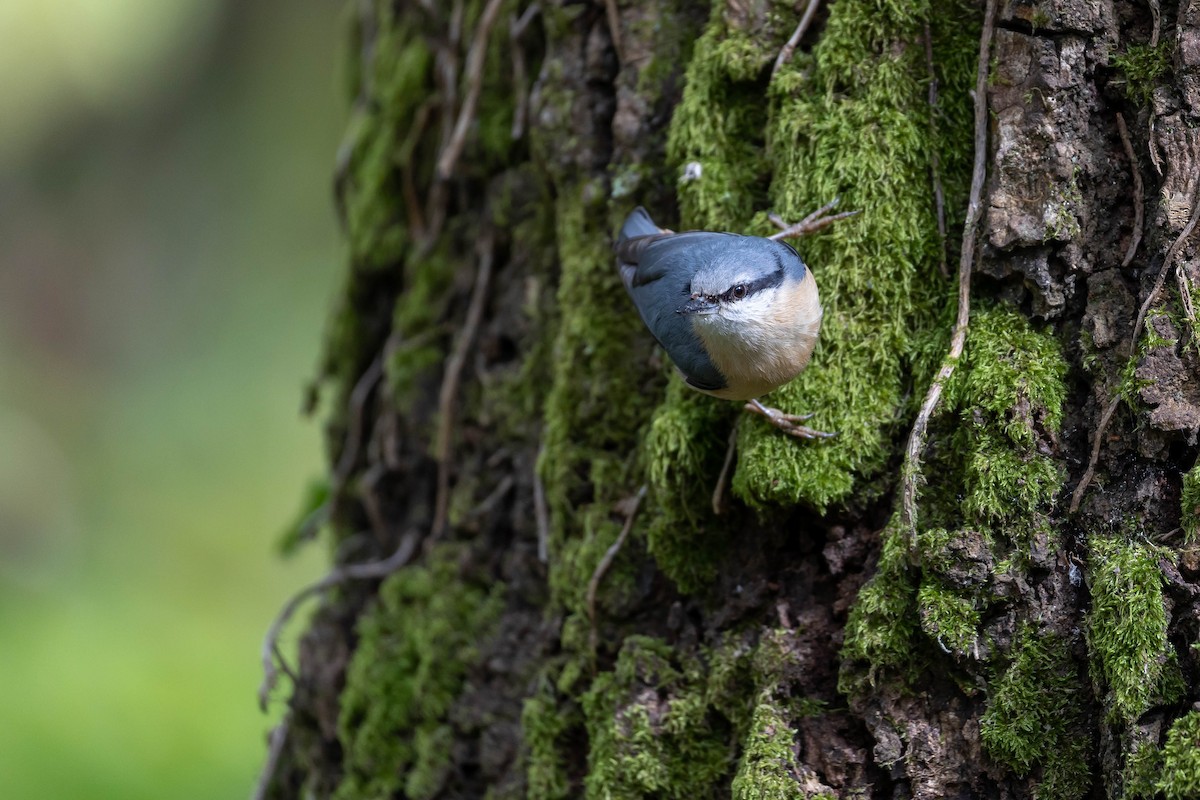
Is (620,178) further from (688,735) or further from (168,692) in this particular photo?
(168,692)

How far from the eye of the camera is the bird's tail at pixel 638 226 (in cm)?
213

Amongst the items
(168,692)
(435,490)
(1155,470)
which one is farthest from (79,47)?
(1155,470)

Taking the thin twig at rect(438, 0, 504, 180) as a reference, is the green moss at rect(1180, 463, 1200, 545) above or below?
Result: below

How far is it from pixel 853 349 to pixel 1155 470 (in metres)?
0.58

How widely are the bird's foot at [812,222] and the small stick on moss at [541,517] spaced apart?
807 mm

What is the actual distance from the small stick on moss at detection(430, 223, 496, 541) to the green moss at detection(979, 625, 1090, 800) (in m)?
1.55

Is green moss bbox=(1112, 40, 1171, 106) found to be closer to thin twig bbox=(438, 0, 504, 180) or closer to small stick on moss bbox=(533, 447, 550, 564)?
small stick on moss bbox=(533, 447, 550, 564)

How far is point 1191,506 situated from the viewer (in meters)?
1.43

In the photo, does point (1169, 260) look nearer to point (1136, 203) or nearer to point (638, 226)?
point (1136, 203)

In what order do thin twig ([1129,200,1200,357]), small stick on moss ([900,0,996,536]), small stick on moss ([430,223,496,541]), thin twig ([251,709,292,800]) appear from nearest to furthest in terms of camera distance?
Result: 1. thin twig ([1129,200,1200,357])
2. small stick on moss ([900,0,996,536])
3. small stick on moss ([430,223,496,541])
4. thin twig ([251,709,292,800])

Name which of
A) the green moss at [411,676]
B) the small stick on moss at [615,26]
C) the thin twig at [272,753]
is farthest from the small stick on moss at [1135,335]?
the thin twig at [272,753]

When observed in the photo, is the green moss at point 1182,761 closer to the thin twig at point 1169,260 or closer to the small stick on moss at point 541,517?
the thin twig at point 1169,260

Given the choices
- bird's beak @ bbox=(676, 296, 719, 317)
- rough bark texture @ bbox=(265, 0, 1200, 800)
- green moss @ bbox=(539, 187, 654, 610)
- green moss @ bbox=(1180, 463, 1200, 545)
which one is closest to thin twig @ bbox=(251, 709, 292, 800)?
rough bark texture @ bbox=(265, 0, 1200, 800)

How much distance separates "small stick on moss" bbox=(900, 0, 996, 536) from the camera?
1698mm
